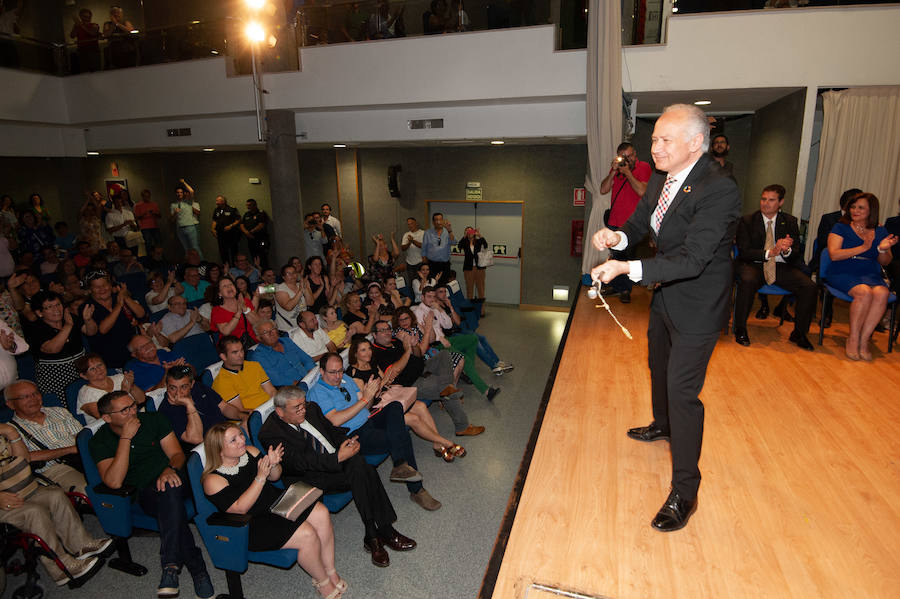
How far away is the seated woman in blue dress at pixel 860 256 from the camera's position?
4.00 m

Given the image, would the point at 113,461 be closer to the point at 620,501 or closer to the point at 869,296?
the point at 620,501

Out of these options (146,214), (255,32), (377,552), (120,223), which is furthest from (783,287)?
(146,214)

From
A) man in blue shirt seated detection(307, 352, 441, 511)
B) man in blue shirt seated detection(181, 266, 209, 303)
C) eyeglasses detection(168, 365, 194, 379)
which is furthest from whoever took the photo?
man in blue shirt seated detection(181, 266, 209, 303)

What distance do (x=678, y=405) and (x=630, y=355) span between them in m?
2.07

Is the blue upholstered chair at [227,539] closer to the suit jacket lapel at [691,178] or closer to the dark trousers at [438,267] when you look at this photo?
the suit jacket lapel at [691,178]

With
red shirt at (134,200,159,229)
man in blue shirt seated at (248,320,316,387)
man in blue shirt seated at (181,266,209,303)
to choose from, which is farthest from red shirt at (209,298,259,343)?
red shirt at (134,200,159,229)

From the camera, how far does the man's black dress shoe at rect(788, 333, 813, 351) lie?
411 centimetres

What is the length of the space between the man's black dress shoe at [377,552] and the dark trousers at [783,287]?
3.34 meters

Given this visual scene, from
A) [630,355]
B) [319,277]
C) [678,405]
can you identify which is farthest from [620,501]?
[319,277]

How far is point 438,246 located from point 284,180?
8.74 ft

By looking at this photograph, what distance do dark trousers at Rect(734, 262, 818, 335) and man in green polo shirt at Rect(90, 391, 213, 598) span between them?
4342 millimetres

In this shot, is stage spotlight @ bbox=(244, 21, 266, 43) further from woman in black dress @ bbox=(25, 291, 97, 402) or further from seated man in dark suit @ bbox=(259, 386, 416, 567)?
seated man in dark suit @ bbox=(259, 386, 416, 567)

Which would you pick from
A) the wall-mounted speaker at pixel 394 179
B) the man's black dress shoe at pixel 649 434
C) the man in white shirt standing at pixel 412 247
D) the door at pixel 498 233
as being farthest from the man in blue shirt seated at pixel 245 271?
the man's black dress shoe at pixel 649 434

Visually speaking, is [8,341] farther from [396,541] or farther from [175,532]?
[396,541]
